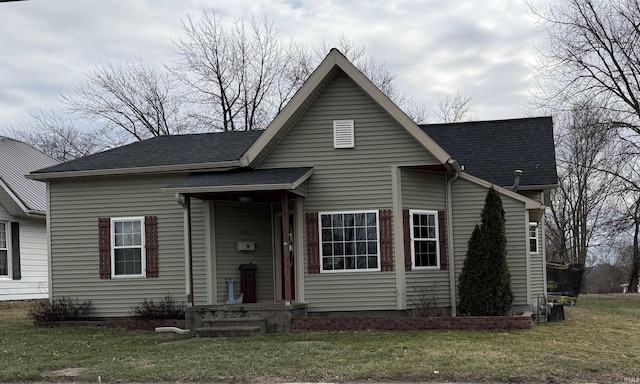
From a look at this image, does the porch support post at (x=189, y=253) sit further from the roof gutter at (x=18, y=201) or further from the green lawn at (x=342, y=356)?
the roof gutter at (x=18, y=201)

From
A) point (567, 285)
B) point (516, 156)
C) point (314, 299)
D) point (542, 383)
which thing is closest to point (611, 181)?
point (567, 285)

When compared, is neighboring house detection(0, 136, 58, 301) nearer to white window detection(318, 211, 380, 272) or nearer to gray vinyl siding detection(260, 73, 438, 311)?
gray vinyl siding detection(260, 73, 438, 311)

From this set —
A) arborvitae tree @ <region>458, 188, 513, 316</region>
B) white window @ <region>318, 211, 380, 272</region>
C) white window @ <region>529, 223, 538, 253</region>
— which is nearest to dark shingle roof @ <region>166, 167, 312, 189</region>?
white window @ <region>318, 211, 380, 272</region>

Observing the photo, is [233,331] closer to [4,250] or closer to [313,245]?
[313,245]

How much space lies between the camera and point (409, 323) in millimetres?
13312

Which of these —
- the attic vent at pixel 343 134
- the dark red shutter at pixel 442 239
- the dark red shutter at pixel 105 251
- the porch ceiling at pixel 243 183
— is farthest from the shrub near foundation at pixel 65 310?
the dark red shutter at pixel 442 239

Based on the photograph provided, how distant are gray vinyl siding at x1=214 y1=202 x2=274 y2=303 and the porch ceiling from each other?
569 millimetres

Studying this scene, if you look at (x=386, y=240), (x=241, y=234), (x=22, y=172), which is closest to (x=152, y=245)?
(x=241, y=234)

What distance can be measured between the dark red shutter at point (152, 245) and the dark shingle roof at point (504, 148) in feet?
28.3

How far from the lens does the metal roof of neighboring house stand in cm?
2202

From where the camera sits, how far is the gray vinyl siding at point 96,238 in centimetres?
1583

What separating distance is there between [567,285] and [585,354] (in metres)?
12.6

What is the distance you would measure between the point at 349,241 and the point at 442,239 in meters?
2.26

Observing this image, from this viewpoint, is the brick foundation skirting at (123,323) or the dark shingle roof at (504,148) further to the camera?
the dark shingle roof at (504,148)
